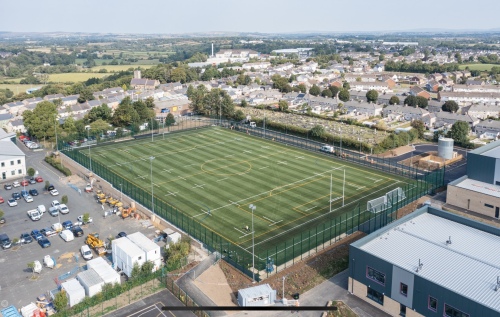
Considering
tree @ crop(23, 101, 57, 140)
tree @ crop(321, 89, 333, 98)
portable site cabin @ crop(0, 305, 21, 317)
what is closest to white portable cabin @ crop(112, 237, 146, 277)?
portable site cabin @ crop(0, 305, 21, 317)

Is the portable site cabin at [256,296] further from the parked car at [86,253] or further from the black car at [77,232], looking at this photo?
the black car at [77,232]

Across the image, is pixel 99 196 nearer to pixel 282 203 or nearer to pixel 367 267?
pixel 282 203

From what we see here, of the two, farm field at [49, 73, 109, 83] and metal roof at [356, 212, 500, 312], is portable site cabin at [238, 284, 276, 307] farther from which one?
farm field at [49, 73, 109, 83]

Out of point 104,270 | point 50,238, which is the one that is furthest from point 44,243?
point 104,270

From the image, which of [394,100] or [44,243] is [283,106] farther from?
[44,243]

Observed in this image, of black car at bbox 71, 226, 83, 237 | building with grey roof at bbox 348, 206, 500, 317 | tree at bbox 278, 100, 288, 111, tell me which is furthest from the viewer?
tree at bbox 278, 100, 288, 111

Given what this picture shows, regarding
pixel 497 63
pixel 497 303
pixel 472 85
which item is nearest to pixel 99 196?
pixel 497 303
